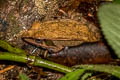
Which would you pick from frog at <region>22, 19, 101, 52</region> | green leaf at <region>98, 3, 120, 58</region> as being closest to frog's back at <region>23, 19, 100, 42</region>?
frog at <region>22, 19, 101, 52</region>

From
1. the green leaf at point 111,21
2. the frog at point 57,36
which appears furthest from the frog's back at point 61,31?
the green leaf at point 111,21

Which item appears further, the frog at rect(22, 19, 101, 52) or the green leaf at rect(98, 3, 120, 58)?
the frog at rect(22, 19, 101, 52)

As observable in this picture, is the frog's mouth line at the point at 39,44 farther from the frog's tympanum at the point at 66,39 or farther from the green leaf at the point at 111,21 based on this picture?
the green leaf at the point at 111,21

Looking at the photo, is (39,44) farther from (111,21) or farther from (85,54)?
(111,21)

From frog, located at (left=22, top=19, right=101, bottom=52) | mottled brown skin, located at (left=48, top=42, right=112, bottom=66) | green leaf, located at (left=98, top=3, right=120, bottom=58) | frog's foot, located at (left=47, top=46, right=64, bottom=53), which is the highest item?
green leaf, located at (left=98, top=3, right=120, bottom=58)

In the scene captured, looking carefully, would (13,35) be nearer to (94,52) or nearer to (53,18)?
(53,18)

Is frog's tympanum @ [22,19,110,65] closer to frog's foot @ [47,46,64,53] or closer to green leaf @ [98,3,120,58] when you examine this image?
frog's foot @ [47,46,64,53]

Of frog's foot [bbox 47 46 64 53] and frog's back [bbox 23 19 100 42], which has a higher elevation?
frog's back [bbox 23 19 100 42]

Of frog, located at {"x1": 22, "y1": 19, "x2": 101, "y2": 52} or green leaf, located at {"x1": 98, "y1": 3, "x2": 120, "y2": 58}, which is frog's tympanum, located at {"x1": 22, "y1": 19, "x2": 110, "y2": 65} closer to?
frog, located at {"x1": 22, "y1": 19, "x2": 101, "y2": 52}

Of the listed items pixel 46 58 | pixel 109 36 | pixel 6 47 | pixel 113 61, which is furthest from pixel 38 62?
pixel 109 36
